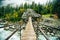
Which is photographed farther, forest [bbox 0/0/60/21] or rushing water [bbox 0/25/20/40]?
forest [bbox 0/0/60/21]

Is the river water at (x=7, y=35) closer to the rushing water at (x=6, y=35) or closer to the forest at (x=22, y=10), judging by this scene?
the rushing water at (x=6, y=35)

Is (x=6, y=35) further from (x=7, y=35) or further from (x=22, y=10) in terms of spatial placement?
(x=22, y=10)

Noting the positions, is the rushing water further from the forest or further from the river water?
the forest

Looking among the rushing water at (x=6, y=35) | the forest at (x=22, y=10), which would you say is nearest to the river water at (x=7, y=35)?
the rushing water at (x=6, y=35)

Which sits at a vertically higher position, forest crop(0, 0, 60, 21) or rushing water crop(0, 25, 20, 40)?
forest crop(0, 0, 60, 21)

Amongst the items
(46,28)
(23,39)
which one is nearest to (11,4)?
(46,28)

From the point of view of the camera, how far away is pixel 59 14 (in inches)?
226

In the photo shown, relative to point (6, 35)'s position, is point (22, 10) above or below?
above

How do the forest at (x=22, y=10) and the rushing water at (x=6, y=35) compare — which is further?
the forest at (x=22, y=10)

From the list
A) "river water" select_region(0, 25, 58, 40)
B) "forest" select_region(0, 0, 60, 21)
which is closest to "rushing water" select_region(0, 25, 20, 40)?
"river water" select_region(0, 25, 58, 40)

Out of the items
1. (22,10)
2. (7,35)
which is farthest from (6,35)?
(22,10)

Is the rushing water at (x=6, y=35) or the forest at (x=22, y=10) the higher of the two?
the forest at (x=22, y=10)

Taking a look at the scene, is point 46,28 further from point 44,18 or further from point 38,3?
point 38,3

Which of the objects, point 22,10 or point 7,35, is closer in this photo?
point 7,35
